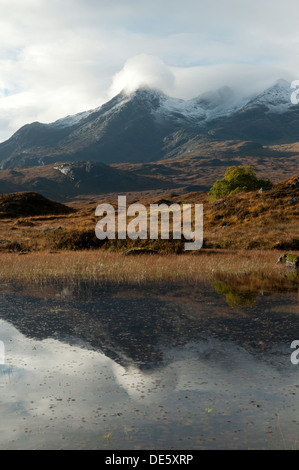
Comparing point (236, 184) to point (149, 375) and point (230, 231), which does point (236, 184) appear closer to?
point (230, 231)

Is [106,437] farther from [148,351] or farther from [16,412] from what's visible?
[148,351]

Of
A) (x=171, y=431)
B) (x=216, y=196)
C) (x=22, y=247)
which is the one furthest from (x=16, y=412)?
(x=216, y=196)

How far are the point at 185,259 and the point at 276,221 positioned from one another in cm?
1980

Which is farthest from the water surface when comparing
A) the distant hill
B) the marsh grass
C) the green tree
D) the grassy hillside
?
the distant hill

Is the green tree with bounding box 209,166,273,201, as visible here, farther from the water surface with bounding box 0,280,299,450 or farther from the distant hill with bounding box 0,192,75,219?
the water surface with bounding box 0,280,299,450

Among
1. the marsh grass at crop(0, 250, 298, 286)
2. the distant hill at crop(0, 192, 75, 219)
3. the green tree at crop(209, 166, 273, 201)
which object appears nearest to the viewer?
the marsh grass at crop(0, 250, 298, 286)

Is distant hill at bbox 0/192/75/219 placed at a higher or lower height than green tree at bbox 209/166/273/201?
lower

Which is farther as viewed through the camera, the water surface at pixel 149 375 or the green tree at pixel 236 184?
the green tree at pixel 236 184

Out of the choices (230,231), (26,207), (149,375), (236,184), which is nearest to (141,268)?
(149,375)

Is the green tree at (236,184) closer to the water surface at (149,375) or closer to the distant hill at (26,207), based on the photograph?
the distant hill at (26,207)

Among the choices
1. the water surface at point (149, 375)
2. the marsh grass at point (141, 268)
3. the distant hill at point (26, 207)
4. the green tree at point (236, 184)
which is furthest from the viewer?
the green tree at point (236, 184)

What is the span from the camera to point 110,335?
1174cm

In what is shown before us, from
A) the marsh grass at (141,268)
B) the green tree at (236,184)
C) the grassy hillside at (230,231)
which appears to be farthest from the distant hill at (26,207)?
the marsh grass at (141,268)

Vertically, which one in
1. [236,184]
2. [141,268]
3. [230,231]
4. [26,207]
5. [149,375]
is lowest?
[141,268]
